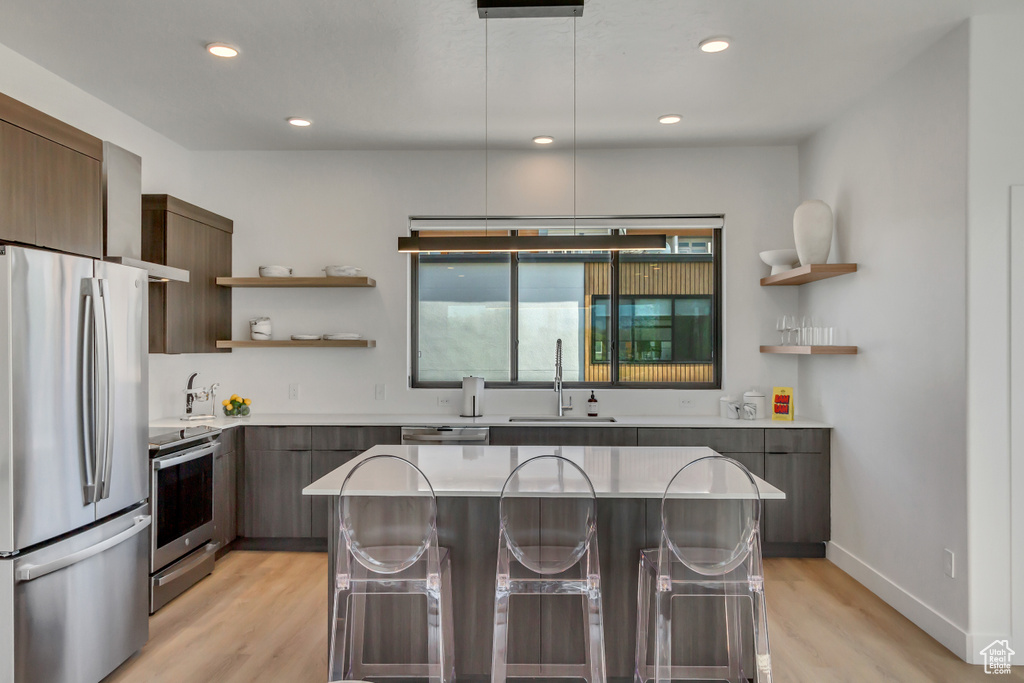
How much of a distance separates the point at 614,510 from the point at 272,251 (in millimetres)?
3583

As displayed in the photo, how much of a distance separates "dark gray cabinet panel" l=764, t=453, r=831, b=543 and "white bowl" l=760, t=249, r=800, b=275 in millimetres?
1341

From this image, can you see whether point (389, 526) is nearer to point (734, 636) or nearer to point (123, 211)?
point (734, 636)

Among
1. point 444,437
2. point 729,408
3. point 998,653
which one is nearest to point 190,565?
point 444,437

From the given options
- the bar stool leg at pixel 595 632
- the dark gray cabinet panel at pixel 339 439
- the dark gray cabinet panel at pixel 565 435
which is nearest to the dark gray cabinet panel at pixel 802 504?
the dark gray cabinet panel at pixel 565 435

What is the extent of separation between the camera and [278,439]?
4277mm

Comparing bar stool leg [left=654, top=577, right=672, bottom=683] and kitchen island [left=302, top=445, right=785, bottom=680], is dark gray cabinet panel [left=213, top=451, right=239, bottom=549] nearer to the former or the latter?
kitchen island [left=302, top=445, right=785, bottom=680]

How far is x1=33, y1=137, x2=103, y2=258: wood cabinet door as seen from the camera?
2664mm

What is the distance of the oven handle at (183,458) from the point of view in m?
3.30

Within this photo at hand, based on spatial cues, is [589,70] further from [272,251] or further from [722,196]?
[272,251]

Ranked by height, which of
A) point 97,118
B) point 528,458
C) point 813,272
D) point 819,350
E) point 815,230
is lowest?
point 528,458

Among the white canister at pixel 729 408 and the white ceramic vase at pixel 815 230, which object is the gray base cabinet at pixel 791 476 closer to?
the white canister at pixel 729 408

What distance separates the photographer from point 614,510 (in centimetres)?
247

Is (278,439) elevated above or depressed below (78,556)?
above

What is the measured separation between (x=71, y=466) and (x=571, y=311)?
3.45 meters
